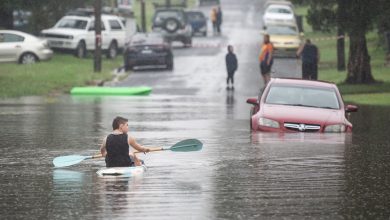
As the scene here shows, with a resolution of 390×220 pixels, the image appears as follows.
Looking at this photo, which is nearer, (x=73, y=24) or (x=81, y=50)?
(x=81, y=50)

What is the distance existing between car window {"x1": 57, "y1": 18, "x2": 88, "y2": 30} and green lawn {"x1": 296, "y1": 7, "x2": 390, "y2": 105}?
36.2 ft

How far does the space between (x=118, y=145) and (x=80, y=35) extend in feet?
124

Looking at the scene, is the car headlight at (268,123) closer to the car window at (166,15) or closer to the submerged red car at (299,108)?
the submerged red car at (299,108)

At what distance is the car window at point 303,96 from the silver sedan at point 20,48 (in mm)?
24370

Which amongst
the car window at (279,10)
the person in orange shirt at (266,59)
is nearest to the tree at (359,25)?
the person in orange shirt at (266,59)

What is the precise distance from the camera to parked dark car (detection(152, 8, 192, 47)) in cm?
6397

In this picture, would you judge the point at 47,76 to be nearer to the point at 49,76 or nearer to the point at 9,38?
the point at 49,76

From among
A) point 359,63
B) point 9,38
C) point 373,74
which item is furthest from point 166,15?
point 359,63

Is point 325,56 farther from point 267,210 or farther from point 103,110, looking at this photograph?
point 267,210

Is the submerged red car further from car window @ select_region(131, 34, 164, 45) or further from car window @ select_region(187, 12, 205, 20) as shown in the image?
car window @ select_region(187, 12, 205, 20)

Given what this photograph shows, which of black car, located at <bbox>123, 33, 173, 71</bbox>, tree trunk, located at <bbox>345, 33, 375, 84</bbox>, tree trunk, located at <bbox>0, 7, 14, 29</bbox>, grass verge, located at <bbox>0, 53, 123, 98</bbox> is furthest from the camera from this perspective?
tree trunk, located at <bbox>0, 7, 14, 29</bbox>

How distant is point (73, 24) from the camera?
5572 cm

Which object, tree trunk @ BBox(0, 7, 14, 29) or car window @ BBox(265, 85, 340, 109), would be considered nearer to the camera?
car window @ BBox(265, 85, 340, 109)

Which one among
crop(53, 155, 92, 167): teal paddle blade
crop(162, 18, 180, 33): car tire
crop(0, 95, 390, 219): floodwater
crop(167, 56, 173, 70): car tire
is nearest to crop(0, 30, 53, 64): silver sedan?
crop(167, 56, 173, 70): car tire
